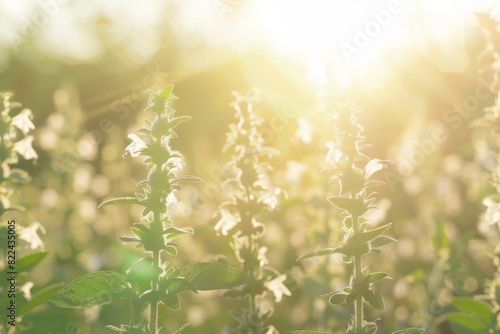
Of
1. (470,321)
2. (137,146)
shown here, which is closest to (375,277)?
(137,146)

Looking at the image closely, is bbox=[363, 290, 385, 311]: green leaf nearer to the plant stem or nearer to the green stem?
the plant stem

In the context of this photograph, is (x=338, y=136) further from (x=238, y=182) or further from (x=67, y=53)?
(x=67, y=53)

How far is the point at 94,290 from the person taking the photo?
2713 millimetres

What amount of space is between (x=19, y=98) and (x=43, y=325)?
2658 cm

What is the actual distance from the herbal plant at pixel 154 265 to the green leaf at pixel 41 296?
0.40m

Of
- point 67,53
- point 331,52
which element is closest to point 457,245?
point 331,52

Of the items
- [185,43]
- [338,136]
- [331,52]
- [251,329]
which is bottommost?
[251,329]

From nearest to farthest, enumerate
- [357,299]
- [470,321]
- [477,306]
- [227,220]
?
[357,299], [227,220], [477,306], [470,321]

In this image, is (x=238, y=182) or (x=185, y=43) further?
(x=185, y=43)

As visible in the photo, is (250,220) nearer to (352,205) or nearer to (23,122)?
(352,205)

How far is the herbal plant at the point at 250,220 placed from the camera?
3.24 m

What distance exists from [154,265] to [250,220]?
30.7 inches

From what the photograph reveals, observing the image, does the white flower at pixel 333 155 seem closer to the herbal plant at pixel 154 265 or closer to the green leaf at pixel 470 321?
the herbal plant at pixel 154 265

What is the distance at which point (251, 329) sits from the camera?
3.21 m
